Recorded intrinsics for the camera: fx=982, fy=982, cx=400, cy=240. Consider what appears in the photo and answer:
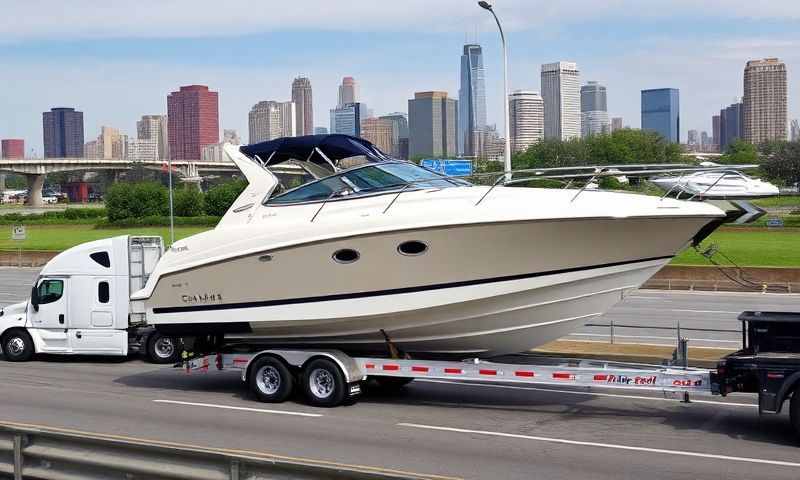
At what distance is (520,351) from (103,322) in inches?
357

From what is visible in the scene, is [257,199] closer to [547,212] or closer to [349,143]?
[349,143]

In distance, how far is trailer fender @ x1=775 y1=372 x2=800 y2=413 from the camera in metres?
11.4

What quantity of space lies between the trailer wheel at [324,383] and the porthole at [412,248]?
211 centimetres

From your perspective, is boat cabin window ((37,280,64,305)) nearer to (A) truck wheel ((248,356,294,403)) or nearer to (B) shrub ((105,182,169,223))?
(A) truck wheel ((248,356,294,403))

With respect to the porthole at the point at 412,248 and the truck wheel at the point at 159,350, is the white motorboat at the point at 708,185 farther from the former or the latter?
the truck wheel at the point at 159,350

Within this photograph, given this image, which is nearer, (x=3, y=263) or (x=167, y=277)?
(x=167, y=277)

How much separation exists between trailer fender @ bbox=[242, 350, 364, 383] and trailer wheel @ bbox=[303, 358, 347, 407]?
0.09 m

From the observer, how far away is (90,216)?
308ft

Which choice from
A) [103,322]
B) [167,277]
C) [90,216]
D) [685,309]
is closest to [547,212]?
[167,277]

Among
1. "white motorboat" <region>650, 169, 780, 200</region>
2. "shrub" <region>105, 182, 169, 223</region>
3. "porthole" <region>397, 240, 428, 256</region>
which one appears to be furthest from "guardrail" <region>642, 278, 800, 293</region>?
"shrub" <region>105, 182, 169, 223</region>

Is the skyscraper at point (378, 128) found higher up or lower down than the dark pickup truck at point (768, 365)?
higher up

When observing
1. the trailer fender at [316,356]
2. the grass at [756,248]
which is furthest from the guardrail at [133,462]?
the grass at [756,248]

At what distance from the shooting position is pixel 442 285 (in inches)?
540

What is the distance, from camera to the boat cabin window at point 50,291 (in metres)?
19.5
